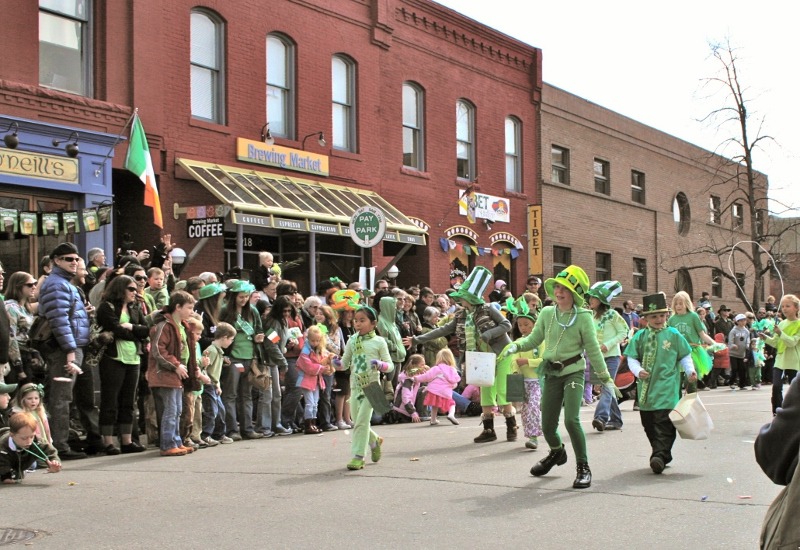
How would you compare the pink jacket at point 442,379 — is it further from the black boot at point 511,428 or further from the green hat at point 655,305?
the green hat at point 655,305

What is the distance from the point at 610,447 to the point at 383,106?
14.1 meters

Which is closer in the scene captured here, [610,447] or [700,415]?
[700,415]

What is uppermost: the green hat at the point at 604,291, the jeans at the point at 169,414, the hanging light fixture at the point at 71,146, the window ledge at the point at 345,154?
the window ledge at the point at 345,154

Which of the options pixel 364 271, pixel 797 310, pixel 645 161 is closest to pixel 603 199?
pixel 645 161

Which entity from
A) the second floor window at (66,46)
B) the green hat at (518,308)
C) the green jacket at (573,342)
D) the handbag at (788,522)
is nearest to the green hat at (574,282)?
the green jacket at (573,342)

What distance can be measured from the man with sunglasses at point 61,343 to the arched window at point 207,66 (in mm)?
8895

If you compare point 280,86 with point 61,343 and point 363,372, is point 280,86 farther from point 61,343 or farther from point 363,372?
point 363,372

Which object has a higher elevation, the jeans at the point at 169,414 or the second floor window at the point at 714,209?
the second floor window at the point at 714,209

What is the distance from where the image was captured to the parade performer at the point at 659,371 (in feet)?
30.1

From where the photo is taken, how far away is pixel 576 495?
25.3 feet

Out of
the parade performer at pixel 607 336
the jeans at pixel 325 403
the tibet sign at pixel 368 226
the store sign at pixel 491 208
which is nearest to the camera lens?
the parade performer at pixel 607 336

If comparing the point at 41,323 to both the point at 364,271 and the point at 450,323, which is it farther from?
the point at 364,271

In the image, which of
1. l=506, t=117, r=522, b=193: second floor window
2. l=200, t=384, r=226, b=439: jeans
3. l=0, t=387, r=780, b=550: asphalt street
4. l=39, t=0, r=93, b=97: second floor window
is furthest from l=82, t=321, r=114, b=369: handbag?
l=506, t=117, r=522, b=193: second floor window

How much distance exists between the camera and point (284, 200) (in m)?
18.6
